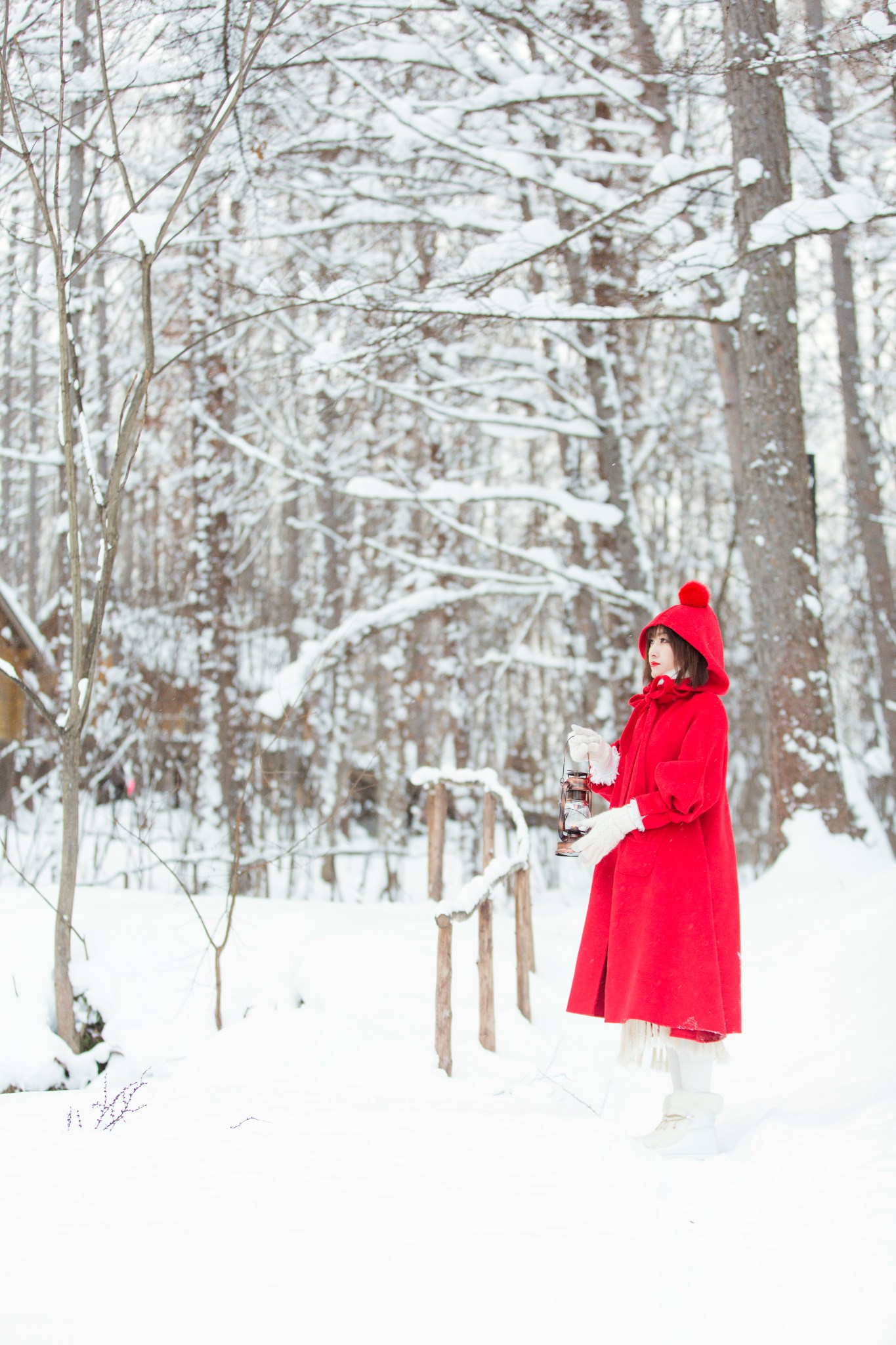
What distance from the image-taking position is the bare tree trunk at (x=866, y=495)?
33.0 ft

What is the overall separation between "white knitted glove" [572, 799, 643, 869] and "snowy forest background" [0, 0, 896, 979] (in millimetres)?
1255

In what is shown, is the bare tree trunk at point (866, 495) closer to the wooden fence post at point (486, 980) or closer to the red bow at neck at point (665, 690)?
the wooden fence post at point (486, 980)

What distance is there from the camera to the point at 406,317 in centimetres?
602

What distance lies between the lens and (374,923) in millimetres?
4906

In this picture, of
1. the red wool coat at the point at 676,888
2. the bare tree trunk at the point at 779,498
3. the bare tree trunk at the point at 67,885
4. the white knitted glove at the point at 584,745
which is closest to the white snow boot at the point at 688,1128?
the red wool coat at the point at 676,888

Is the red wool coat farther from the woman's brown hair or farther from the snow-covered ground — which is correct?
the snow-covered ground

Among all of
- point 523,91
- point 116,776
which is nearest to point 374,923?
point 523,91

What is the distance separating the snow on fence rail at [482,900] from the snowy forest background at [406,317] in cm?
69

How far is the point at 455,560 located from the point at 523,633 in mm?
1035

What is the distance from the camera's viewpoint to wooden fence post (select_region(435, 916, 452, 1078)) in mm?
3420

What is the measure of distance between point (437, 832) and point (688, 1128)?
105 inches

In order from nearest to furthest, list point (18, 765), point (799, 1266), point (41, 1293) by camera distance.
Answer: point (41, 1293) → point (799, 1266) → point (18, 765)

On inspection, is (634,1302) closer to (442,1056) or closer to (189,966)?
(442,1056)

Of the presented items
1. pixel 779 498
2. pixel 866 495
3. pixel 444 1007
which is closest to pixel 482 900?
pixel 444 1007
